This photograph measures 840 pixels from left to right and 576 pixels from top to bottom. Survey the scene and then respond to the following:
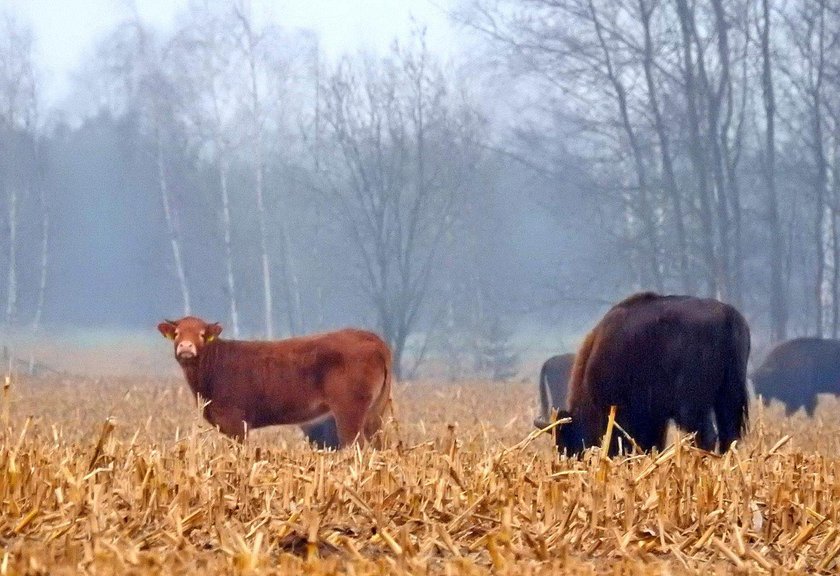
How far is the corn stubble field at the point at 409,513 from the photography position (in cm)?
415

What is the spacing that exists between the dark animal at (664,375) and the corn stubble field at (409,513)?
272cm

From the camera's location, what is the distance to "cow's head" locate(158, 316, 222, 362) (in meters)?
11.8

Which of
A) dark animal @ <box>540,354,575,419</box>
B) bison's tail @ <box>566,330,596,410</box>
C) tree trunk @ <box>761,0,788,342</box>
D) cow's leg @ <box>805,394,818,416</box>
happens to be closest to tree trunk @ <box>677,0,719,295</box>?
tree trunk @ <box>761,0,788,342</box>

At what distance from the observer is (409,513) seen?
16.3 feet

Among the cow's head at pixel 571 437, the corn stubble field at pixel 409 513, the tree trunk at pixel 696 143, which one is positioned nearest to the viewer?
the corn stubble field at pixel 409 513

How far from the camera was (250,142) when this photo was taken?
41469 mm

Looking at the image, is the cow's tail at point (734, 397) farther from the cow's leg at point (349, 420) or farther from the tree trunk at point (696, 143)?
the tree trunk at point (696, 143)

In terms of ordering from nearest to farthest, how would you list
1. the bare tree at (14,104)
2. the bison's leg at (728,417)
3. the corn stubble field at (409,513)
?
the corn stubble field at (409,513)
the bison's leg at (728,417)
the bare tree at (14,104)

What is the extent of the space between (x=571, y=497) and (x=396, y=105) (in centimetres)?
3045

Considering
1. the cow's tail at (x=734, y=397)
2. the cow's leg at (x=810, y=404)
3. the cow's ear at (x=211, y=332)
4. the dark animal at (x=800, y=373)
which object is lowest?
the cow's leg at (x=810, y=404)

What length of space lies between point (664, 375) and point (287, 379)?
4.02 metres

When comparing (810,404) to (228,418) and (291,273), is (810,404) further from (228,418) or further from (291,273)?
(291,273)

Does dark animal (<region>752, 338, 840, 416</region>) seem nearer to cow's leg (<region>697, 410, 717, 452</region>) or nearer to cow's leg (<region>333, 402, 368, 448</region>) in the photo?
cow's leg (<region>333, 402, 368, 448</region>)

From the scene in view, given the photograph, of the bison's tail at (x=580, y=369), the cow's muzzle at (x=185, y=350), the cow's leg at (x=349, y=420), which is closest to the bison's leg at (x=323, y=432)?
the cow's leg at (x=349, y=420)
